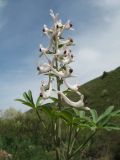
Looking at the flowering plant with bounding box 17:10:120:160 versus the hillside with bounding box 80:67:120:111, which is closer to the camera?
the flowering plant with bounding box 17:10:120:160

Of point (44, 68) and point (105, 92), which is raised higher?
point (105, 92)

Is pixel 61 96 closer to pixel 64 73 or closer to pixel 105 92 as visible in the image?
pixel 64 73

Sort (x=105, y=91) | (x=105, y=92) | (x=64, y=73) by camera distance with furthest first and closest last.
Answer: (x=105, y=91)
(x=105, y=92)
(x=64, y=73)

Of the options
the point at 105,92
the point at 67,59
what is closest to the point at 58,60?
the point at 67,59

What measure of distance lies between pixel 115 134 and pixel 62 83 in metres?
13.5

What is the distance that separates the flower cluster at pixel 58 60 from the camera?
18.4 ft

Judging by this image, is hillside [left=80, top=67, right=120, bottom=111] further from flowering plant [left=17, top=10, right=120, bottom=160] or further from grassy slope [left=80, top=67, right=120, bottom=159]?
flowering plant [left=17, top=10, right=120, bottom=160]

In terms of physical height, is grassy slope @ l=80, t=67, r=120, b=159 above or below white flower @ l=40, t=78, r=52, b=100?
above

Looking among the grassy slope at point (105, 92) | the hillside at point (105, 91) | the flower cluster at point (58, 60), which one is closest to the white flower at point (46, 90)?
the flower cluster at point (58, 60)

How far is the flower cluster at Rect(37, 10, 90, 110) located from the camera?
5.59m

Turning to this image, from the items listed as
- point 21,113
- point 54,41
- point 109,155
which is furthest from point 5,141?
point 54,41

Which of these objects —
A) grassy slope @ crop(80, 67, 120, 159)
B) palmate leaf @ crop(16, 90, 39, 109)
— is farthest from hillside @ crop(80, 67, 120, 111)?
palmate leaf @ crop(16, 90, 39, 109)

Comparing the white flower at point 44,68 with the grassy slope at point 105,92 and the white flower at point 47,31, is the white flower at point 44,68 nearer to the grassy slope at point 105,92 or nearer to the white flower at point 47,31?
the white flower at point 47,31

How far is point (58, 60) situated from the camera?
5.73 meters
